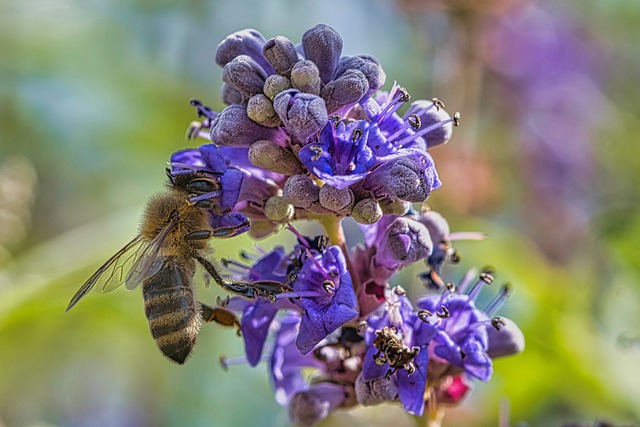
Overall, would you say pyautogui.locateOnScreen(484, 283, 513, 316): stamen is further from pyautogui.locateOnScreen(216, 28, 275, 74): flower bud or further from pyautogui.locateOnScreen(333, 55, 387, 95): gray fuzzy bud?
pyautogui.locateOnScreen(216, 28, 275, 74): flower bud

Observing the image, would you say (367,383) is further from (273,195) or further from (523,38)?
(523,38)

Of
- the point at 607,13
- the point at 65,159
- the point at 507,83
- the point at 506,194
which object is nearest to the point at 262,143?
the point at 65,159

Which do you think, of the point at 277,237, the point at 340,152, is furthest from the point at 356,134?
the point at 277,237

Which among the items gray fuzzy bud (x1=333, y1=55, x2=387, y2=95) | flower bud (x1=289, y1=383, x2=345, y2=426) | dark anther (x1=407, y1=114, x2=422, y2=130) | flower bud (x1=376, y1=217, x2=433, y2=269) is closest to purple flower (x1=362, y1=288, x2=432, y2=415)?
flower bud (x1=376, y1=217, x2=433, y2=269)

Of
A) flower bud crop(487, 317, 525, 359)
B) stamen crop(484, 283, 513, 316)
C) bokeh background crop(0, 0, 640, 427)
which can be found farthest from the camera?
bokeh background crop(0, 0, 640, 427)

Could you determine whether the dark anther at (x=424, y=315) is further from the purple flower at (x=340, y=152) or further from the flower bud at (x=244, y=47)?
the flower bud at (x=244, y=47)

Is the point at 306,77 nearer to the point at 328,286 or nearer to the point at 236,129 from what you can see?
the point at 236,129
